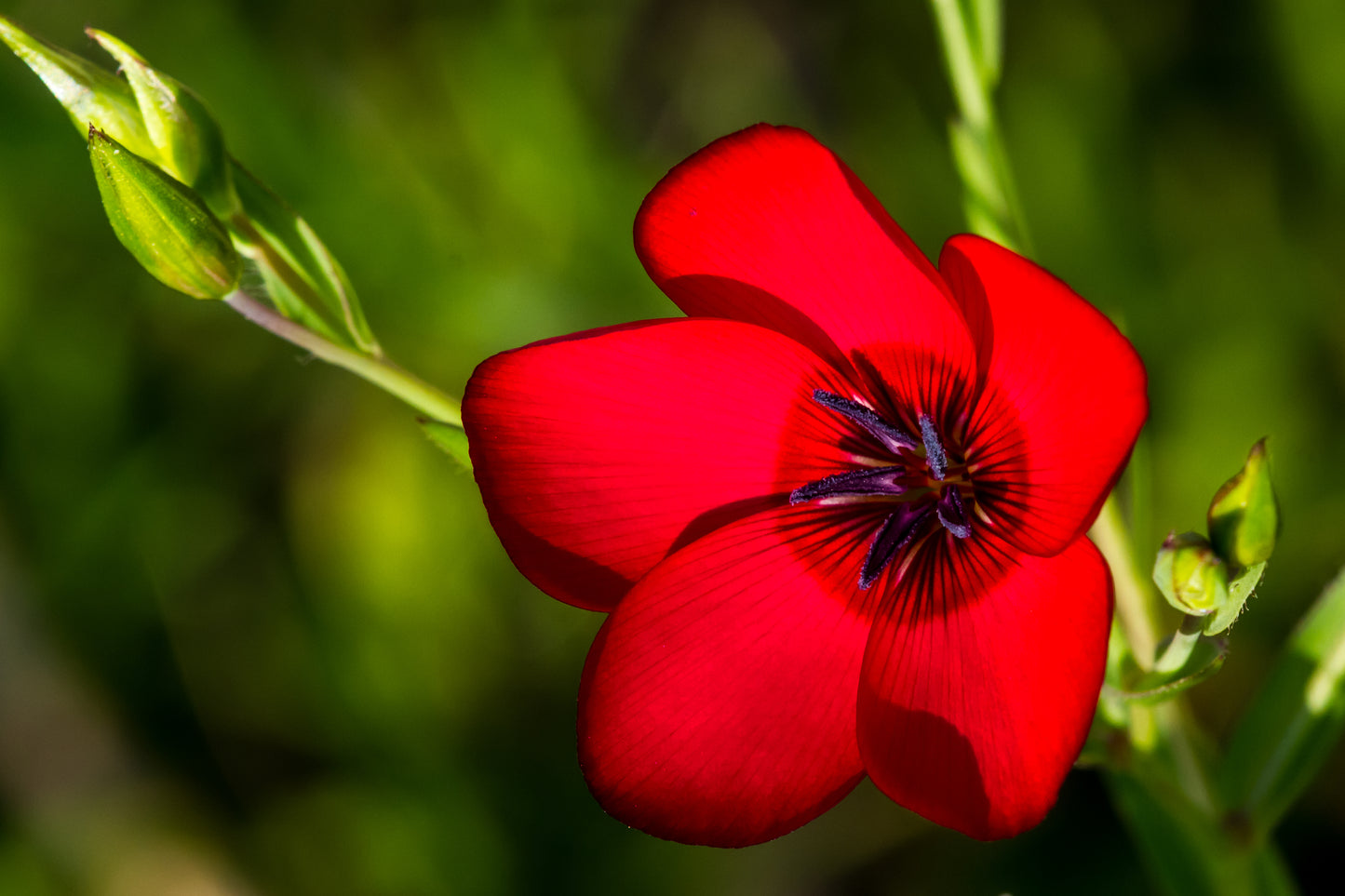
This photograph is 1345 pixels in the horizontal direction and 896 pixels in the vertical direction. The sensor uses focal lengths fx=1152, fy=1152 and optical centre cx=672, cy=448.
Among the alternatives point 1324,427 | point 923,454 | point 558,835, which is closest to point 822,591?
point 923,454

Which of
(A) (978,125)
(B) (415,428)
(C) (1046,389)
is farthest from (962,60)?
(B) (415,428)

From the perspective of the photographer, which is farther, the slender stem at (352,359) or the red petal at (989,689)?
the slender stem at (352,359)

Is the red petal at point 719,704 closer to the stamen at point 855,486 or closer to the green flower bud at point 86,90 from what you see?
the stamen at point 855,486

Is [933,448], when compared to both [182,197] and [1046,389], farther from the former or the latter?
[182,197]

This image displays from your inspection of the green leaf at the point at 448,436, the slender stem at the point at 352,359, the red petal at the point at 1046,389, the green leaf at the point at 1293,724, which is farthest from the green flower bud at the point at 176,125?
the green leaf at the point at 1293,724

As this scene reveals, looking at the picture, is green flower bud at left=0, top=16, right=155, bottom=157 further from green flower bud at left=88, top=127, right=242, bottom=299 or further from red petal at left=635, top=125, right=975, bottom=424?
red petal at left=635, top=125, right=975, bottom=424

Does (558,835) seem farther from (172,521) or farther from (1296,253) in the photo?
(1296,253)
